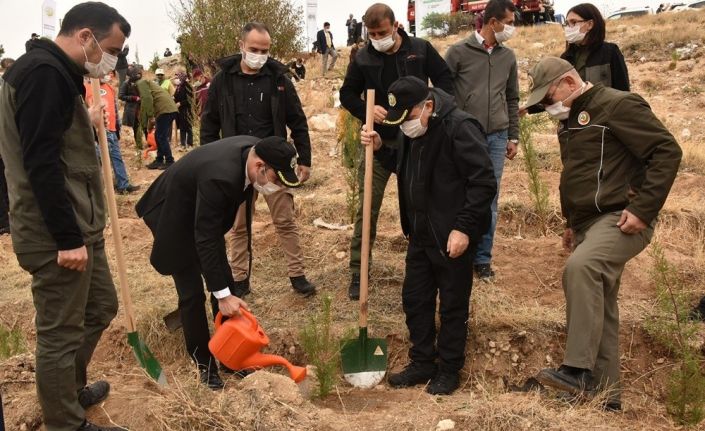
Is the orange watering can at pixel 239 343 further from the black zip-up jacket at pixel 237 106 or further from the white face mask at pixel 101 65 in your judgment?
the black zip-up jacket at pixel 237 106

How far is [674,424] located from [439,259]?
1476 mm

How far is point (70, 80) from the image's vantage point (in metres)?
2.70

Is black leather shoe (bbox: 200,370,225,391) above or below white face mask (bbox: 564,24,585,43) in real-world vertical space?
below

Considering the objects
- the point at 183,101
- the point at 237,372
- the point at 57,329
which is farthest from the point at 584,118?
the point at 183,101

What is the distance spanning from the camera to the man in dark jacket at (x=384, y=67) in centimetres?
424

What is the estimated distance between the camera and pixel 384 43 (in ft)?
14.0

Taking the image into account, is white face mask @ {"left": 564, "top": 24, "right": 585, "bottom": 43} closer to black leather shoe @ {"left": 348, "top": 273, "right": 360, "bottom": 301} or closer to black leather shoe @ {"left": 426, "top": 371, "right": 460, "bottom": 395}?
black leather shoe @ {"left": 348, "top": 273, "right": 360, "bottom": 301}

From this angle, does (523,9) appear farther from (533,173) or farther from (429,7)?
(533,173)

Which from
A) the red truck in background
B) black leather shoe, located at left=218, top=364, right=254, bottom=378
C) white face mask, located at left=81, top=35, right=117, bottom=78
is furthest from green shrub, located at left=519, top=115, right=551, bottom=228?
the red truck in background

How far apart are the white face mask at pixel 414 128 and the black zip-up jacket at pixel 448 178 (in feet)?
0.17

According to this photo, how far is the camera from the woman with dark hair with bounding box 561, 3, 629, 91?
4223mm

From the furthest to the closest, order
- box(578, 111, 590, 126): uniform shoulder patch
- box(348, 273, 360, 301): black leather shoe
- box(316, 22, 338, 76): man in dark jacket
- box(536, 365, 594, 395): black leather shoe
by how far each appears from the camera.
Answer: box(316, 22, 338, 76): man in dark jacket → box(348, 273, 360, 301): black leather shoe → box(578, 111, 590, 126): uniform shoulder patch → box(536, 365, 594, 395): black leather shoe

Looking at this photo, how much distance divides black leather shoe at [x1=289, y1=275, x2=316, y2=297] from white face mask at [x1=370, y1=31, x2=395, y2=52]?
1.83 metres

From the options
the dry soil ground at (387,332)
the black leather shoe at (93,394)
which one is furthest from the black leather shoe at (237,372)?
the black leather shoe at (93,394)
